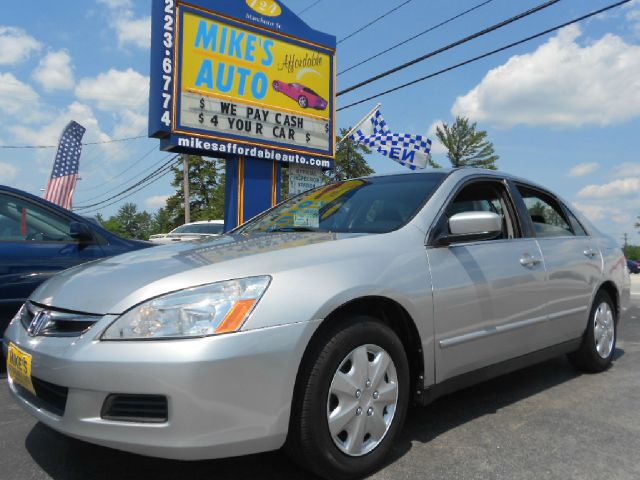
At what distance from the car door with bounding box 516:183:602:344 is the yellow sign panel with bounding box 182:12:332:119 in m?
5.82

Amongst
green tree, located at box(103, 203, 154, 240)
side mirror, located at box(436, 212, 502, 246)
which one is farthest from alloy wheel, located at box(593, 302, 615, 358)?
green tree, located at box(103, 203, 154, 240)

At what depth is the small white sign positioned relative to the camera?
965 centimetres

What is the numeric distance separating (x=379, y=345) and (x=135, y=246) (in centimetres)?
289

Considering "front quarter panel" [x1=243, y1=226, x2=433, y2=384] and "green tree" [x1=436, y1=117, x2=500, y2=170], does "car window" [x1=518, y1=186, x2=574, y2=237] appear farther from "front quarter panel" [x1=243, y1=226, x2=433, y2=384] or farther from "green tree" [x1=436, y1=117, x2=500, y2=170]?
"green tree" [x1=436, y1=117, x2=500, y2=170]

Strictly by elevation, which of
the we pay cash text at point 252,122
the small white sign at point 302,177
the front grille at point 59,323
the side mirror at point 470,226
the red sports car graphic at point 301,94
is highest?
the red sports car graphic at point 301,94

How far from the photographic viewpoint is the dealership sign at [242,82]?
805 cm

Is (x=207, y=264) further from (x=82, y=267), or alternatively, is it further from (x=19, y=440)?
(x=19, y=440)

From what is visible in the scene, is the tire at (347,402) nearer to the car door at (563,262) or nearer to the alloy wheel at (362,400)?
the alloy wheel at (362,400)

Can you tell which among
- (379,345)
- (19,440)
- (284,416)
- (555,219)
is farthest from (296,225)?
(555,219)

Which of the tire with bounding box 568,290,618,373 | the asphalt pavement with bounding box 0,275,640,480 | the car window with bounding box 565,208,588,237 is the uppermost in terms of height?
the car window with bounding box 565,208,588,237

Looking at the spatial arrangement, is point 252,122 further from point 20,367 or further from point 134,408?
point 134,408

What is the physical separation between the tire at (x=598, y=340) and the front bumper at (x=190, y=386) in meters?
2.88

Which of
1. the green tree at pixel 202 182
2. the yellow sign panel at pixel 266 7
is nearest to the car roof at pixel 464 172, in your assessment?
the yellow sign panel at pixel 266 7

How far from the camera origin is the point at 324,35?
10.0 metres
